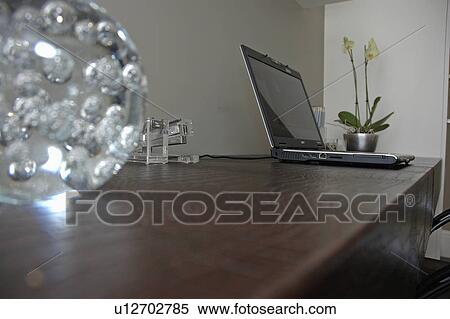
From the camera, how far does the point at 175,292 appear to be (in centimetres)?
14

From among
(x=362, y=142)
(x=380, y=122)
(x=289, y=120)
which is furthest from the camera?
(x=380, y=122)

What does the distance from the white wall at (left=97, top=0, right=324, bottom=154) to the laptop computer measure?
0.72ft

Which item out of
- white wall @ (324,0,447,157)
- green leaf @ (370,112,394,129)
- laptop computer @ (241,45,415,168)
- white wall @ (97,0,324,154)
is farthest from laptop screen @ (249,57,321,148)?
white wall @ (324,0,447,157)

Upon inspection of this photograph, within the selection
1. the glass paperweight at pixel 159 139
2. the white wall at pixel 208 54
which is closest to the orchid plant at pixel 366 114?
the white wall at pixel 208 54

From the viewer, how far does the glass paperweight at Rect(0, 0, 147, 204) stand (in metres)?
0.23

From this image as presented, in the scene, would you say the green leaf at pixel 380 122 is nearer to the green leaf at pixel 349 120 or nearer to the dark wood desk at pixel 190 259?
the green leaf at pixel 349 120

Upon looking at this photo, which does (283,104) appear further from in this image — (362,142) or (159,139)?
(362,142)

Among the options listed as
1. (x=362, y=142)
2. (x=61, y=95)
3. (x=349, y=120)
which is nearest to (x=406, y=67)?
(x=349, y=120)

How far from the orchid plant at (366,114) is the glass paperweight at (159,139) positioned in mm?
1487

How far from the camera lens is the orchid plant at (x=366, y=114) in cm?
207

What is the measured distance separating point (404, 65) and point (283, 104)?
1.41 m

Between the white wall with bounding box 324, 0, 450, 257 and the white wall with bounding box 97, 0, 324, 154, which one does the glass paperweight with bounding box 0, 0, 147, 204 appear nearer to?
the white wall with bounding box 97, 0, 324, 154

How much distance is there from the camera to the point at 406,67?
219cm

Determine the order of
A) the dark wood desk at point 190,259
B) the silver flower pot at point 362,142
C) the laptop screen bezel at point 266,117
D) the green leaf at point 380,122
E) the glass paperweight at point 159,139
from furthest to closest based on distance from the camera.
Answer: the green leaf at point 380,122
the silver flower pot at point 362,142
the laptop screen bezel at point 266,117
the glass paperweight at point 159,139
the dark wood desk at point 190,259
